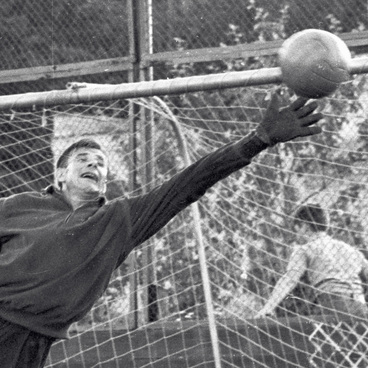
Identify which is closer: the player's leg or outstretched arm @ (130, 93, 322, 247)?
outstretched arm @ (130, 93, 322, 247)

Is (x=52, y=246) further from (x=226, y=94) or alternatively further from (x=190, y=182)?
(x=226, y=94)

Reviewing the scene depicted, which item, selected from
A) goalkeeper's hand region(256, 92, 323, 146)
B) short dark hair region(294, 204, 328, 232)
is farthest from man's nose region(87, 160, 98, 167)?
short dark hair region(294, 204, 328, 232)

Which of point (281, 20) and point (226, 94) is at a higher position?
point (281, 20)

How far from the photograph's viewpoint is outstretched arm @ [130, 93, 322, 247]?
413 cm

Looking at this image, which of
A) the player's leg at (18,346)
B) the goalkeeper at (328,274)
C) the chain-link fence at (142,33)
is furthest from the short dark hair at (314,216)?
the player's leg at (18,346)

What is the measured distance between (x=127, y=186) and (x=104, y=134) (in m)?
0.40

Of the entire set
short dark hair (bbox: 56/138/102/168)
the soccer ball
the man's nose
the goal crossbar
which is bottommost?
the man's nose

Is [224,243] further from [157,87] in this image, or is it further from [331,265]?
[157,87]

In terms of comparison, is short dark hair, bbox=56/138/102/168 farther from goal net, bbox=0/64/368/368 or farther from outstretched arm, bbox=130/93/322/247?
goal net, bbox=0/64/368/368

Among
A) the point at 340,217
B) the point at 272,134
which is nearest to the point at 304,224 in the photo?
the point at 340,217

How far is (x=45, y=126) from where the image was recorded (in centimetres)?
723

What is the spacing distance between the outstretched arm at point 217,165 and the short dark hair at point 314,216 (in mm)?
2107

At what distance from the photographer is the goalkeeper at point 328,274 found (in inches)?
256

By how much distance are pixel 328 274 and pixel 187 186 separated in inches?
89.6
